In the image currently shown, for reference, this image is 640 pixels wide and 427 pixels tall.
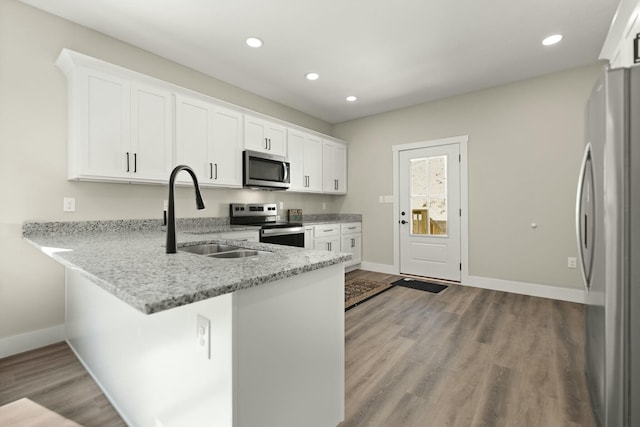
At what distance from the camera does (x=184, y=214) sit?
3.31m

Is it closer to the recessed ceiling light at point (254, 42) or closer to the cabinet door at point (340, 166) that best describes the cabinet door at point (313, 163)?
the cabinet door at point (340, 166)

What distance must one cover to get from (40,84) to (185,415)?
281 centimetres

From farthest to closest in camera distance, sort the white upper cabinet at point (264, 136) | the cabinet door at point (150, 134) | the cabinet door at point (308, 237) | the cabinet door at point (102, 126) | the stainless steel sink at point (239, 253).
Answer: the cabinet door at point (308, 237) → the white upper cabinet at point (264, 136) → the cabinet door at point (150, 134) → the cabinet door at point (102, 126) → the stainless steel sink at point (239, 253)

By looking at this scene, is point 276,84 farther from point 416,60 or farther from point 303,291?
point 303,291

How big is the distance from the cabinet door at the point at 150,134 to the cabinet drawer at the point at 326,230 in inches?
84.3

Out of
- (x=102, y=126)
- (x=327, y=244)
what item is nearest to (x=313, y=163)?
(x=327, y=244)

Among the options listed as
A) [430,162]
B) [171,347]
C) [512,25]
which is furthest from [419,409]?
[430,162]

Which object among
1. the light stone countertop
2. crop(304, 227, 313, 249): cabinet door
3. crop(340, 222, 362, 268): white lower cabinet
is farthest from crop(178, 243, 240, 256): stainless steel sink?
crop(340, 222, 362, 268): white lower cabinet

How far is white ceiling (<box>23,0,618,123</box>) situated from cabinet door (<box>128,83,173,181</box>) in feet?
1.91

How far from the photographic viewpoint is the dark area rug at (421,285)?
153 inches

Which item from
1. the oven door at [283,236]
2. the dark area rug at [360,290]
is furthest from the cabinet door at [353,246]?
the oven door at [283,236]

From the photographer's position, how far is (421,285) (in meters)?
4.07

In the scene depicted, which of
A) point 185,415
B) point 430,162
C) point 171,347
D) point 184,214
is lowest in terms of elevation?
point 185,415

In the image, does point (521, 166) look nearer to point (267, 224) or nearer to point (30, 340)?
point (267, 224)
